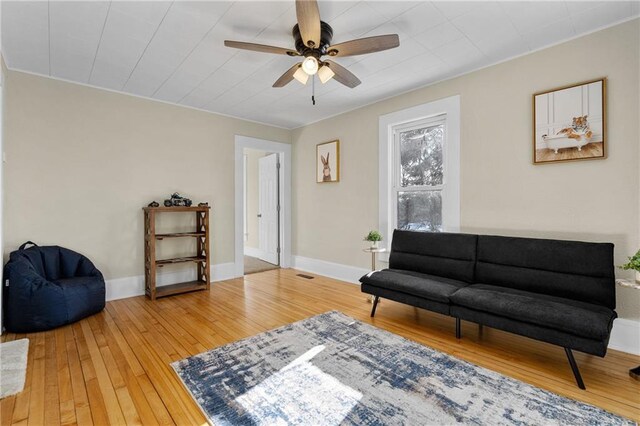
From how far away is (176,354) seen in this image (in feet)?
7.98

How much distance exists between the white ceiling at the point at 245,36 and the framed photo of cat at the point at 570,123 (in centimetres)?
50

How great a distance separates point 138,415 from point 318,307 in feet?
6.92

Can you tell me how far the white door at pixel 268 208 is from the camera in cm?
595

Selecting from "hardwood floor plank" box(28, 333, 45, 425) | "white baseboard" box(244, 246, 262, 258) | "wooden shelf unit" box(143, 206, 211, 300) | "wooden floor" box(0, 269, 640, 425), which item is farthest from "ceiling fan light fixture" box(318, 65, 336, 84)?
"white baseboard" box(244, 246, 262, 258)

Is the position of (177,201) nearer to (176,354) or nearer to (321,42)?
(176,354)

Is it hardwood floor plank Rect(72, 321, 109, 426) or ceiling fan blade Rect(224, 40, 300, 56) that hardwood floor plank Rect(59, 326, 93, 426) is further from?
ceiling fan blade Rect(224, 40, 300, 56)

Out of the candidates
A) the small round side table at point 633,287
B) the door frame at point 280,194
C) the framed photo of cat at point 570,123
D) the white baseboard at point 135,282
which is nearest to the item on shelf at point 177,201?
the door frame at point 280,194

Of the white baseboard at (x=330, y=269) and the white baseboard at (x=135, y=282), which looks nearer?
the white baseboard at (x=135, y=282)

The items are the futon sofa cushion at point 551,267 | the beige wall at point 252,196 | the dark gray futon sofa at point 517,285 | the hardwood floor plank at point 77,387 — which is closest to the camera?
the hardwood floor plank at point 77,387

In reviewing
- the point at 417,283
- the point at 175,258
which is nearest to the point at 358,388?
the point at 417,283

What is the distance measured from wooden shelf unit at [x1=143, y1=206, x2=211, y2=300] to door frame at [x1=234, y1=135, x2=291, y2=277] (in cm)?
64

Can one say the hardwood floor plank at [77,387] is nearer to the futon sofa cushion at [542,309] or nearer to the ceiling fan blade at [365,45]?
the futon sofa cushion at [542,309]

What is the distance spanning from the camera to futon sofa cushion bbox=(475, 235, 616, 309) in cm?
234

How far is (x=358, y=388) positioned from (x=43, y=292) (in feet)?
10.1
